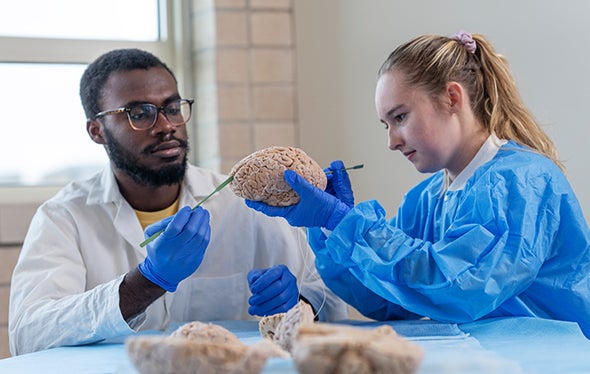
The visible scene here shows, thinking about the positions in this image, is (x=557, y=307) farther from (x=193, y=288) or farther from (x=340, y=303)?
(x=193, y=288)

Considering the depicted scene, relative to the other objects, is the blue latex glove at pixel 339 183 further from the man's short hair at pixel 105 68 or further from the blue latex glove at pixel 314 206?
the man's short hair at pixel 105 68

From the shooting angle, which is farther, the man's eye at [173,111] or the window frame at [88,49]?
the window frame at [88,49]

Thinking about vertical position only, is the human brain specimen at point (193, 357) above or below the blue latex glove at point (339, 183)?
below

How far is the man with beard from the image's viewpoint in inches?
87.0

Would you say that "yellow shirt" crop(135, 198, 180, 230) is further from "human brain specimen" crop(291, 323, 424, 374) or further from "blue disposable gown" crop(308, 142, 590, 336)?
"human brain specimen" crop(291, 323, 424, 374)

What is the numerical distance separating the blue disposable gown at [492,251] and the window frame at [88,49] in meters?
1.51

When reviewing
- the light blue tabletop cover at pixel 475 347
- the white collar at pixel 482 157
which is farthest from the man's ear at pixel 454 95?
the light blue tabletop cover at pixel 475 347

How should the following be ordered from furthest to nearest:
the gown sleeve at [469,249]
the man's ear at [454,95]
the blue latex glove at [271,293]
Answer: the blue latex glove at [271,293] → the man's ear at [454,95] → the gown sleeve at [469,249]

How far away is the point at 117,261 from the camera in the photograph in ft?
7.98

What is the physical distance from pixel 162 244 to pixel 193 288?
0.47 metres

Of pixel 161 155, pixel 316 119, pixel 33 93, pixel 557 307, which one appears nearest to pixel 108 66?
pixel 161 155

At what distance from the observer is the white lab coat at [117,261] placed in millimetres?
2162

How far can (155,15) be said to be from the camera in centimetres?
328

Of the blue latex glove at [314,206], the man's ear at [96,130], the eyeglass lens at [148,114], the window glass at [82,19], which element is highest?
the window glass at [82,19]
